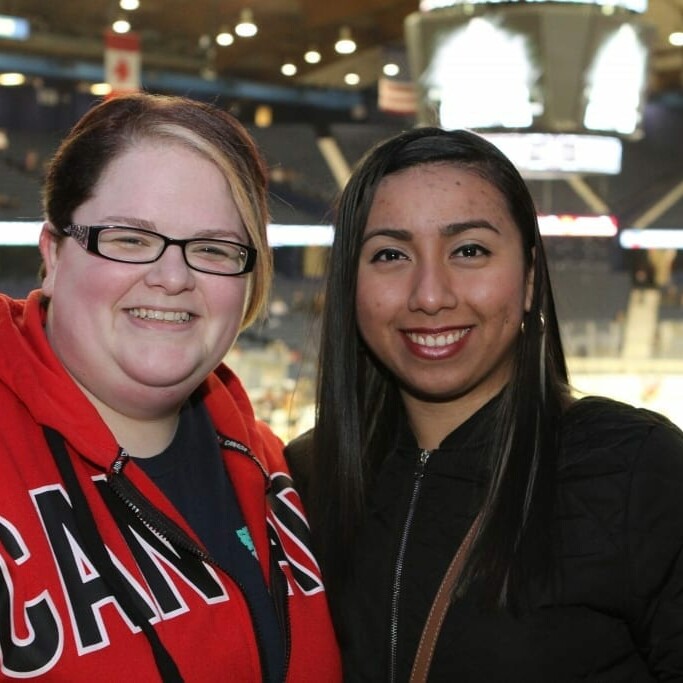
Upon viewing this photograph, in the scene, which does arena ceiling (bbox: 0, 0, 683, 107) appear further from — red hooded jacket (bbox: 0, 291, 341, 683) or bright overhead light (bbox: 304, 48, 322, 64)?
red hooded jacket (bbox: 0, 291, 341, 683)

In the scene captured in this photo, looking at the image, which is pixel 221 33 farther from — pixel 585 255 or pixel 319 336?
pixel 319 336

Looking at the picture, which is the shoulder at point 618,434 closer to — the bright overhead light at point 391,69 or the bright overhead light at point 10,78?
the bright overhead light at point 391,69

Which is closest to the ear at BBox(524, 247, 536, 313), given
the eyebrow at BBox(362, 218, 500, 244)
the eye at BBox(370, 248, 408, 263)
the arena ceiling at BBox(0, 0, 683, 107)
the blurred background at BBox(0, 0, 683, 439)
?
the eyebrow at BBox(362, 218, 500, 244)

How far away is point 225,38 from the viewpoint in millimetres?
8141

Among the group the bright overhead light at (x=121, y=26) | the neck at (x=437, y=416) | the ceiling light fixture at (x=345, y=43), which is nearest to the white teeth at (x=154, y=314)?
the neck at (x=437, y=416)

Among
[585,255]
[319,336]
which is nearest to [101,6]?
[585,255]

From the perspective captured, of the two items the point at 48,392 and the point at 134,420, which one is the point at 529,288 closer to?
the point at 134,420

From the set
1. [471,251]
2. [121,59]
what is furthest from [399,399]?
[121,59]

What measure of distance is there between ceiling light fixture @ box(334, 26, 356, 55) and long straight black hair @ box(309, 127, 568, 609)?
6.11 metres

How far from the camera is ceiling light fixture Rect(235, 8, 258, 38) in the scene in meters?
7.43

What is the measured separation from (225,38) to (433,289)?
22.9 ft

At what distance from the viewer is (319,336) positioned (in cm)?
198

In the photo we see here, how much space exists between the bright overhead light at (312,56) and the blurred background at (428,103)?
40mm

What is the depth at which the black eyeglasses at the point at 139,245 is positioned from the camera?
145 centimetres
